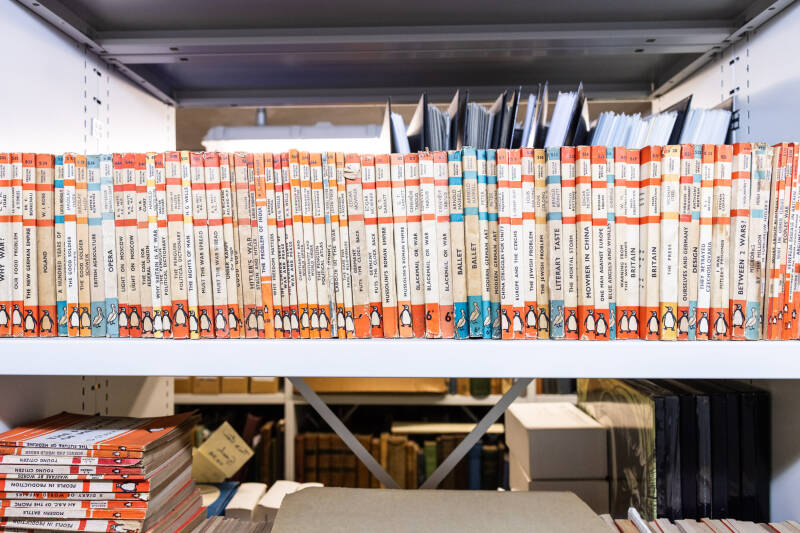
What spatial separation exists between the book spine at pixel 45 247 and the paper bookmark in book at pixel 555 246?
28.9 inches

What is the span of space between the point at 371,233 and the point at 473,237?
15 centimetres

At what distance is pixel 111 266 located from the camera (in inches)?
28.7

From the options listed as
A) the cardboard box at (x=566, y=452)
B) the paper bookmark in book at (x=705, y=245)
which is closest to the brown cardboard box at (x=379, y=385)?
the cardboard box at (x=566, y=452)

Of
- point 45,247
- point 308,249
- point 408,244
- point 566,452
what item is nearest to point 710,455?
point 566,452

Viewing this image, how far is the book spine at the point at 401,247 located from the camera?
71 centimetres

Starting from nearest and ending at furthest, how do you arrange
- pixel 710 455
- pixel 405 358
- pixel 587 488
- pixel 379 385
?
1. pixel 405 358
2. pixel 710 455
3. pixel 587 488
4. pixel 379 385

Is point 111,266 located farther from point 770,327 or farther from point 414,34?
point 770,327

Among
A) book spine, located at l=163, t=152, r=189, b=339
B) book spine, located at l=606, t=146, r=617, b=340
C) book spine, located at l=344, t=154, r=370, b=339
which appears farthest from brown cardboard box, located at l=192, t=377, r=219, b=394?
book spine, located at l=606, t=146, r=617, b=340

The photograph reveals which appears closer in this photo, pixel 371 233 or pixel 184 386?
pixel 371 233

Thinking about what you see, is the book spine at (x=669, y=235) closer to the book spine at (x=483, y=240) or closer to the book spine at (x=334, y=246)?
the book spine at (x=483, y=240)

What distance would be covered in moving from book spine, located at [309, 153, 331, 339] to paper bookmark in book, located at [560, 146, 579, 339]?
1.13 feet

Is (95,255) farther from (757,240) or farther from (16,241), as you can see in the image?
(757,240)

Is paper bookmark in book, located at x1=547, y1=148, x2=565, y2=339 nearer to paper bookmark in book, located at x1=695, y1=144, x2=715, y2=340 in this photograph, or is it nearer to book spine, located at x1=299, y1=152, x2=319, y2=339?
paper bookmark in book, located at x1=695, y1=144, x2=715, y2=340

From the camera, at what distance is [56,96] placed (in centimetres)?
87
